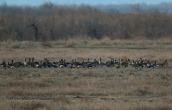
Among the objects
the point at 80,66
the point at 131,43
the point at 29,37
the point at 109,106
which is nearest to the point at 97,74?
the point at 80,66

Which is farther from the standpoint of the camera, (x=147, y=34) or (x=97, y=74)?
(x=147, y=34)

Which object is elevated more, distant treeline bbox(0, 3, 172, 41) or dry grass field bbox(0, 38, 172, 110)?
distant treeline bbox(0, 3, 172, 41)

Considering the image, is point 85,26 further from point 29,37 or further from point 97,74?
point 97,74

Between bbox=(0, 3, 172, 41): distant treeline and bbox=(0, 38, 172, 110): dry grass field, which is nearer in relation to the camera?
bbox=(0, 38, 172, 110): dry grass field

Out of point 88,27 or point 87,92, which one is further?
point 88,27

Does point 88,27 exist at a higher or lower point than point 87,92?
higher

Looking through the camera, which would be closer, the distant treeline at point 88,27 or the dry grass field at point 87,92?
the dry grass field at point 87,92

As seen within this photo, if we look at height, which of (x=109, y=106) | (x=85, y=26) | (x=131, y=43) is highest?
(x=85, y=26)

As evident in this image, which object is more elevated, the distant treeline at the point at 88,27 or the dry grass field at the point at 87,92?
the distant treeline at the point at 88,27

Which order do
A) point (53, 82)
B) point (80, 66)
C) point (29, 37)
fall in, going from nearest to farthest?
point (53, 82) < point (80, 66) < point (29, 37)

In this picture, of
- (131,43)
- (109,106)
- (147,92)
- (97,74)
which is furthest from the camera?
(131,43)

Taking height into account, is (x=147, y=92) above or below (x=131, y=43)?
below

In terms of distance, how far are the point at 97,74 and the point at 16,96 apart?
731 cm

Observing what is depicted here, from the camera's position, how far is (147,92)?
13328 mm
